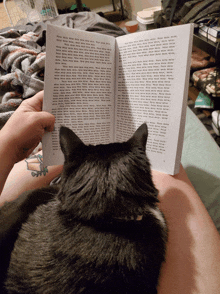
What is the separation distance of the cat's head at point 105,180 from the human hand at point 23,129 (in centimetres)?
14

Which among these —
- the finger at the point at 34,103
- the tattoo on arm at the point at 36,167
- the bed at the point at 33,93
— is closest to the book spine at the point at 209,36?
the bed at the point at 33,93

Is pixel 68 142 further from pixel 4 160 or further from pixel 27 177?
pixel 27 177

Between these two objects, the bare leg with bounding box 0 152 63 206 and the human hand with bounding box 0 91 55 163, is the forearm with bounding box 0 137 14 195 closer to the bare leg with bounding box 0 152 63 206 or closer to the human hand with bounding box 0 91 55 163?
the human hand with bounding box 0 91 55 163

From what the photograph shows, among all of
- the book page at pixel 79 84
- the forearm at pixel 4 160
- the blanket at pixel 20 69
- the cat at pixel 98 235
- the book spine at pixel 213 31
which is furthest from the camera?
the book spine at pixel 213 31

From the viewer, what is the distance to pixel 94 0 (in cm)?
318

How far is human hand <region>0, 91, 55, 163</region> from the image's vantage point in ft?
1.67

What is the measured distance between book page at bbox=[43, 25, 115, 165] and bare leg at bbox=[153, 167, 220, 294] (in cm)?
35

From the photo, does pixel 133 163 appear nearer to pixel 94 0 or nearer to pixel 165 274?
pixel 165 274

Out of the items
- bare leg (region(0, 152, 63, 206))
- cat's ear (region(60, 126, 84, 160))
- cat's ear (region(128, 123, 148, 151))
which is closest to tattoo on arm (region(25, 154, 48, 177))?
bare leg (region(0, 152, 63, 206))

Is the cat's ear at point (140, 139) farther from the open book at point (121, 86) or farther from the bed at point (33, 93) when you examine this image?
the bed at point (33, 93)

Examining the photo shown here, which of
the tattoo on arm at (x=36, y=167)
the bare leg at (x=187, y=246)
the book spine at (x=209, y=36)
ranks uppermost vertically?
the book spine at (x=209, y=36)

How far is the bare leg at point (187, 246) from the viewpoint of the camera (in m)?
0.43

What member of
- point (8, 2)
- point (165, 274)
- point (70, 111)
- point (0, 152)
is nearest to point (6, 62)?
point (70, 111)

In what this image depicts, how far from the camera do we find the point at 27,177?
27.9 inches
